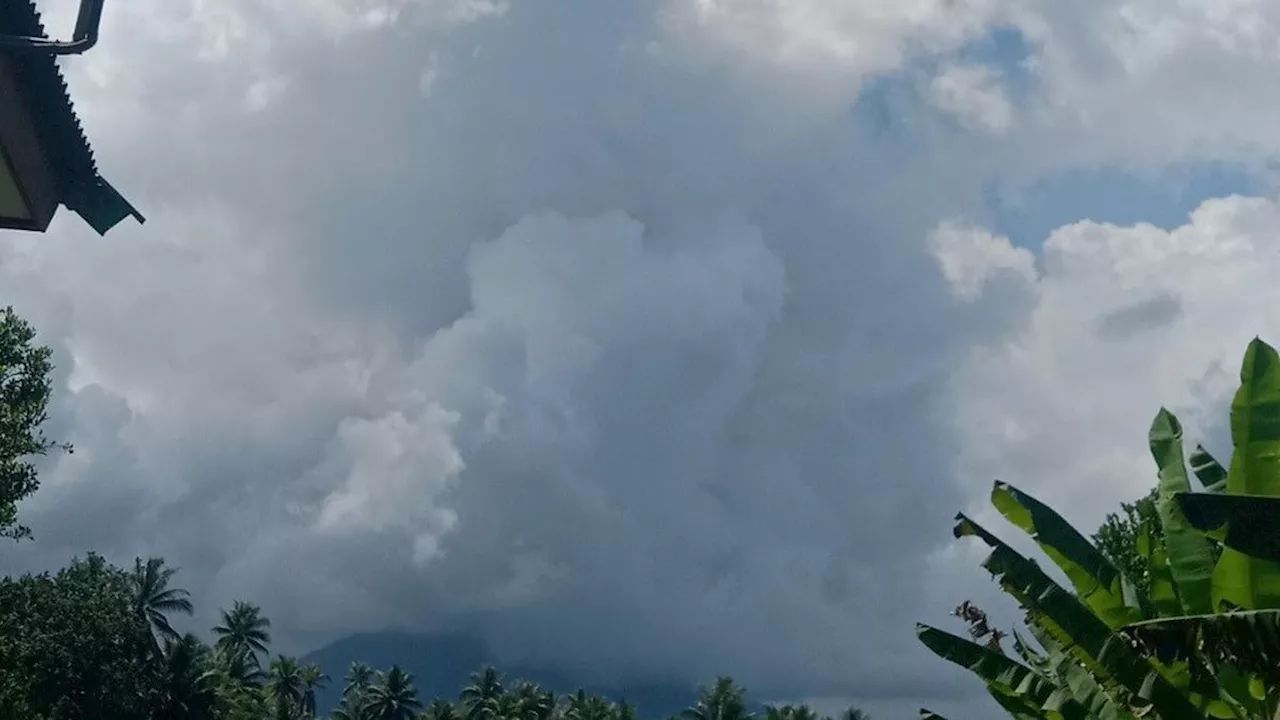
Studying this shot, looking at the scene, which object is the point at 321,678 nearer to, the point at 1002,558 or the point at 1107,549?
the point at 1107,549

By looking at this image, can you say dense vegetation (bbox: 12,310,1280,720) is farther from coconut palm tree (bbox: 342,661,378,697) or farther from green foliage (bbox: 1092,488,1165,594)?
coconut palm tree (bbox: 342,661,378,697)

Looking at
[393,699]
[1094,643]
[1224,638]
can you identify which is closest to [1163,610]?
[1094,643]

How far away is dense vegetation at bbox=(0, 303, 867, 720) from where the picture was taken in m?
22.3

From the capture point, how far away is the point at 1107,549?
19.4 m

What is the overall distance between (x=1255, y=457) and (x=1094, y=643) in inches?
79.1

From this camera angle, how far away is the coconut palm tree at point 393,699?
93062 mm

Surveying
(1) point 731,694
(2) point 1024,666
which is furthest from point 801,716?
(2) point 1024,666

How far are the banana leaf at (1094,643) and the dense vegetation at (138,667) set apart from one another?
1543 cm

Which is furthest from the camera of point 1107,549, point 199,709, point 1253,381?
point 199,709

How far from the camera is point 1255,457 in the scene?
1088 centimetres

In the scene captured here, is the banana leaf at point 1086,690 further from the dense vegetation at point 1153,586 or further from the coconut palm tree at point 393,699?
the coconut palm tree at point 393,699

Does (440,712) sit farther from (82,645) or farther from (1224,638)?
(1224,638)

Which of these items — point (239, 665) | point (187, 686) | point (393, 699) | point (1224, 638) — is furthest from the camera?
point (393, 699)

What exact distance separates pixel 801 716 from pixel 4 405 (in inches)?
2476
